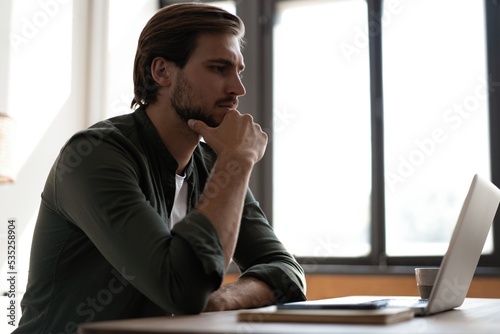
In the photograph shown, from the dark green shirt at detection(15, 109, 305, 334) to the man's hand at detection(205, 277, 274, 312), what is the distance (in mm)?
40

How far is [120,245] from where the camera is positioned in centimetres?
123

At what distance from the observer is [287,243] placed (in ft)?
12.6

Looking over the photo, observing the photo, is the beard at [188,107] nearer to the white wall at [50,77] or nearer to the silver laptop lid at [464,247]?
the silver laptop lid at [464,247]

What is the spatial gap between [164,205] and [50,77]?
2437 millimetres

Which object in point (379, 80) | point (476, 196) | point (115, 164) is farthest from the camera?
point (379, 80)

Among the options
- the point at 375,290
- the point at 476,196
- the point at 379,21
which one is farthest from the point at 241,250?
the point at 379,21

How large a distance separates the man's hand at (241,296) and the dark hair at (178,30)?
59 centimetres

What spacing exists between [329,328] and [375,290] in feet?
8.71

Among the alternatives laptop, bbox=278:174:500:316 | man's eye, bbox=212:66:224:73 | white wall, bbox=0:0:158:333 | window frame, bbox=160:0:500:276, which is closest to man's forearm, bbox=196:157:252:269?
laptop, bbox=278:174:500:316

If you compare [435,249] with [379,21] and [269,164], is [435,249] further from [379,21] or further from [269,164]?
[379,21]

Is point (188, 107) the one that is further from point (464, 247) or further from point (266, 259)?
point (464, 247)

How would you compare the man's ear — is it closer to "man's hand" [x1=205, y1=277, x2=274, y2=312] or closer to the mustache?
the mustache

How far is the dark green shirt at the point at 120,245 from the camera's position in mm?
1187

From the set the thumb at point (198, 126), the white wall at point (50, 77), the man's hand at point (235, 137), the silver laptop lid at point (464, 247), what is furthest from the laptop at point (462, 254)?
the white wall at point (50, 77)
